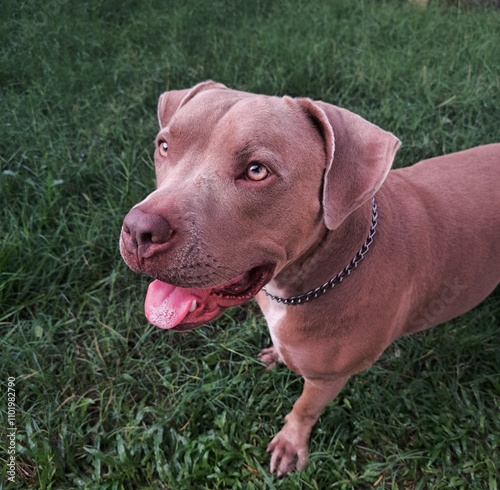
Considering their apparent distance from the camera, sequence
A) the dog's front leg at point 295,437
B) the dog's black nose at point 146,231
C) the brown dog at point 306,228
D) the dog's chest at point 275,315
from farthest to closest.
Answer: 1. the dog's front leg at point 295,437
2. the dog's chest at point 275,315
3. the brown dog at point 306,228
4. the dog's black nose at point 146,231

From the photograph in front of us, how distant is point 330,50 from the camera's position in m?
4.98

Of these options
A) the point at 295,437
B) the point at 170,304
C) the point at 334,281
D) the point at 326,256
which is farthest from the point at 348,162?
the point at 295,437

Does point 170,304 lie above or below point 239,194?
below

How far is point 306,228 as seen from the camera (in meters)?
1.82

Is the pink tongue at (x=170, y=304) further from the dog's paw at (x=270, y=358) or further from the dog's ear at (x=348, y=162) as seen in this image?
the dog's paw at (x=270, y=358)

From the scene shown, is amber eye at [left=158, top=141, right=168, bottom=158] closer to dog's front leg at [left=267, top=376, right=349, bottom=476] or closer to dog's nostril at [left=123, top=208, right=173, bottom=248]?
dog's nostril at [left=123, top=208, right=173, bottom=248]

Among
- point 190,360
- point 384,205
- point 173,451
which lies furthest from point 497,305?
point 173,451

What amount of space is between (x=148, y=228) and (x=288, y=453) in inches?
61.5

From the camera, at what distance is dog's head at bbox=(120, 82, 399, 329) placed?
1612 millimetres

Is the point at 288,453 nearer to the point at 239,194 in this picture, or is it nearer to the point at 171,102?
the point at 239,194

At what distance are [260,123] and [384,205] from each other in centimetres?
76

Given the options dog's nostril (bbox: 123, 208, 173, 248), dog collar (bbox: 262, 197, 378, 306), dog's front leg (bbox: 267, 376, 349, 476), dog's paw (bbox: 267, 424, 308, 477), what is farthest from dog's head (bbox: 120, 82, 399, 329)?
dog's paw (bbox: 267, 424, 308, 477)

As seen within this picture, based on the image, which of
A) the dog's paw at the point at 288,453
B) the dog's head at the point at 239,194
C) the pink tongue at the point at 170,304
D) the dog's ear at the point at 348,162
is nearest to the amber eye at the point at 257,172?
the dog's head at the point at 239,194

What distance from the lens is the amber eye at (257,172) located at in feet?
5.57
